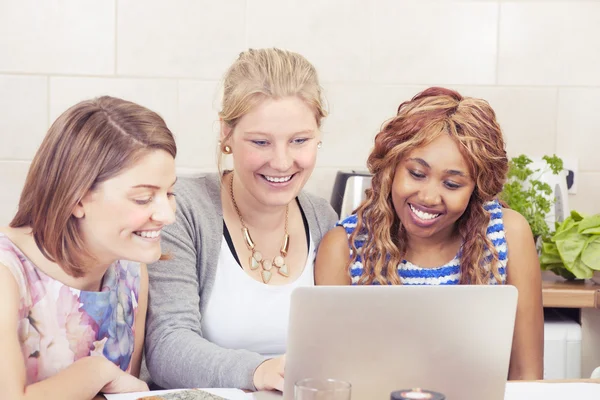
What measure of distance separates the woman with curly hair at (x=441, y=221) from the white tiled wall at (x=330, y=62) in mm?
762

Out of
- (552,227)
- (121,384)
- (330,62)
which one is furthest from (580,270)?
(121,384)

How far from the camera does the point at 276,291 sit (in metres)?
1.61

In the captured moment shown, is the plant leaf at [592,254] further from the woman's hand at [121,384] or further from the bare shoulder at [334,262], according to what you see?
the woman's hand at [121,384]

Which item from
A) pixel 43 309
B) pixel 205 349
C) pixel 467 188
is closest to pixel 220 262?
pixel 205 349

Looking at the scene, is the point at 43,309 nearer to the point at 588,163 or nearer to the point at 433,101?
the point at 433,101

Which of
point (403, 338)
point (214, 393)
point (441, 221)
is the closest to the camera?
point (403, 338)

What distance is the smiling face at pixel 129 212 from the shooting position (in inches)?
49.6

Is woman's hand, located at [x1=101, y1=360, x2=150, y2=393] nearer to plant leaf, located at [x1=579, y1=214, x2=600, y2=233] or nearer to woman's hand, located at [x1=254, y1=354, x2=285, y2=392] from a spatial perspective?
woman's hand, located at [x1=254, y1=354, x2=285, y2=392]

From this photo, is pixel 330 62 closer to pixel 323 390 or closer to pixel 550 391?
pixel 550 391

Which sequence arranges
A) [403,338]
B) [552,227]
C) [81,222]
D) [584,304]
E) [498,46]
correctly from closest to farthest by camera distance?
[403,338] → [81,222] → [584,304] → [552,227] → [498,46]

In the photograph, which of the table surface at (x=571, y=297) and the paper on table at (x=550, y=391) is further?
the table surface at (x=571, y=297)

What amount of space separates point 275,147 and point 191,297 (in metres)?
0.33

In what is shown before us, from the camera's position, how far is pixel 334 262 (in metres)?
1.67

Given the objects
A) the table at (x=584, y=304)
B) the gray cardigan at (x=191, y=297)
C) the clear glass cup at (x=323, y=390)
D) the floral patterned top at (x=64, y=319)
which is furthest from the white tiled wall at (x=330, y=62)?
the clear glass cup at (x=323, y=390)
